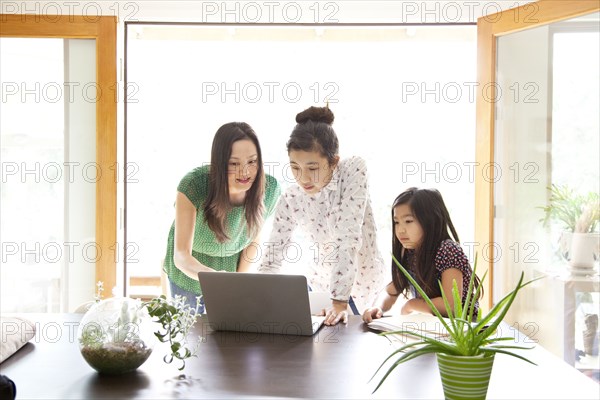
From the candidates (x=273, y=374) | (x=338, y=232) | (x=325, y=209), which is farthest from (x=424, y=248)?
(x=273, y=374)

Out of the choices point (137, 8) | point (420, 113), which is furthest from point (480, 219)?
point (420, 113)

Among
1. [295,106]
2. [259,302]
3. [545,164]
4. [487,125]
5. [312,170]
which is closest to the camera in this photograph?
[259,302]

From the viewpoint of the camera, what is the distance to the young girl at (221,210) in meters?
3.18

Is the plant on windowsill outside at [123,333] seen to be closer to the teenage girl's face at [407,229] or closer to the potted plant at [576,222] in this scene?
the teenage girl's face at [407,229]

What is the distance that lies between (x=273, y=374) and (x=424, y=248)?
121 centimetres

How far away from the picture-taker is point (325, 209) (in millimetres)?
2891

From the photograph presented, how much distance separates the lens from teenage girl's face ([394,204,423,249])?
273 centimetres

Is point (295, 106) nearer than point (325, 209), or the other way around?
point (325, 209)

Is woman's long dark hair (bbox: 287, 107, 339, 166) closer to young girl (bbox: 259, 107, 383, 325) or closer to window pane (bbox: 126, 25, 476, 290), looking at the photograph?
young girl (bbox: 259, 107, 383, 325)

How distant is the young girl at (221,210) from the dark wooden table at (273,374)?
1.24 metres

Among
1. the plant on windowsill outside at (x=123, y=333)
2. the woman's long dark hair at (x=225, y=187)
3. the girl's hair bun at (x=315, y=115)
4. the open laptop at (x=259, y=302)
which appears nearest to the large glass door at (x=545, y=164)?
the girl's hair bun at (x=315, y=115)

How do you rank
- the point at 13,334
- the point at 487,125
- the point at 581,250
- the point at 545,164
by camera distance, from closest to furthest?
the point at 13,334 < the point at 581,250 < the point at 545,164 < the point at 487,125

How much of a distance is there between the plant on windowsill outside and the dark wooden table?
41mm

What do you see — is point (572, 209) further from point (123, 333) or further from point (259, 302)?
point (123, 333)
